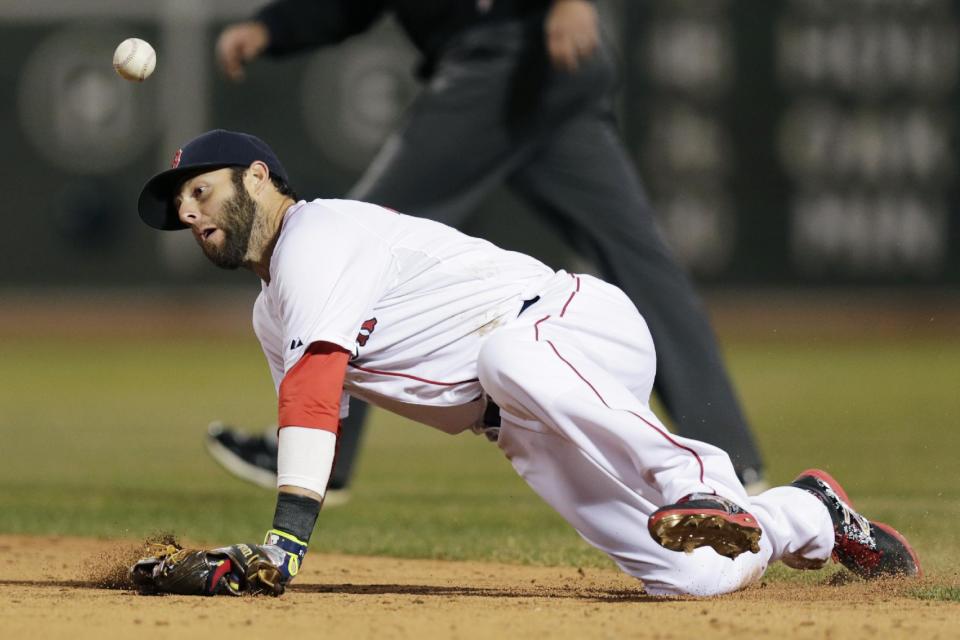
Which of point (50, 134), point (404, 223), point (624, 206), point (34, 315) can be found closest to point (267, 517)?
point (624, 206)

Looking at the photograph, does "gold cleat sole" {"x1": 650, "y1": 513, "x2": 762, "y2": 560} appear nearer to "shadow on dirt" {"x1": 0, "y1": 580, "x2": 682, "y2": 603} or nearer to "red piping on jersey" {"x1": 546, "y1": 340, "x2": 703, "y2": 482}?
"red piping on jersey" {"x1": 546, "y1": 340, "x2": 703, "y2": 482}

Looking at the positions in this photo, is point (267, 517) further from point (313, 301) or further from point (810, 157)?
point (810, 157)

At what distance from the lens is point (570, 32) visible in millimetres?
5246

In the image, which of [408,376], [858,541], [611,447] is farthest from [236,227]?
[858,541]

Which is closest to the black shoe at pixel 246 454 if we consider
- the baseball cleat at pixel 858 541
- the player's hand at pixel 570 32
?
the player's hand at pixel 570 32

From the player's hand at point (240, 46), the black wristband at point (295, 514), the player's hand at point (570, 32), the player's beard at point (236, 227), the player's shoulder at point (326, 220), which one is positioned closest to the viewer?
the black wristband at point (295, 514)

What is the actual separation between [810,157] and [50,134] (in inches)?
301

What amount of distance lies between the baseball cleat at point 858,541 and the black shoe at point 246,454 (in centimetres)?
236

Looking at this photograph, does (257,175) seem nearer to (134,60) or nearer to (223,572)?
(134,60)

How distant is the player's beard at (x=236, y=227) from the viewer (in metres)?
3.79

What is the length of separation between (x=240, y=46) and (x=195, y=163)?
1.85 metres

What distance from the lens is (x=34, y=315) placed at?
18.7 m

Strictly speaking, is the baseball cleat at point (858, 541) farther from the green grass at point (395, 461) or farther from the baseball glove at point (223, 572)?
the baseball glove at point (223, 572)

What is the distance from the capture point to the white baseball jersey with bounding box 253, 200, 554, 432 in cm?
361
